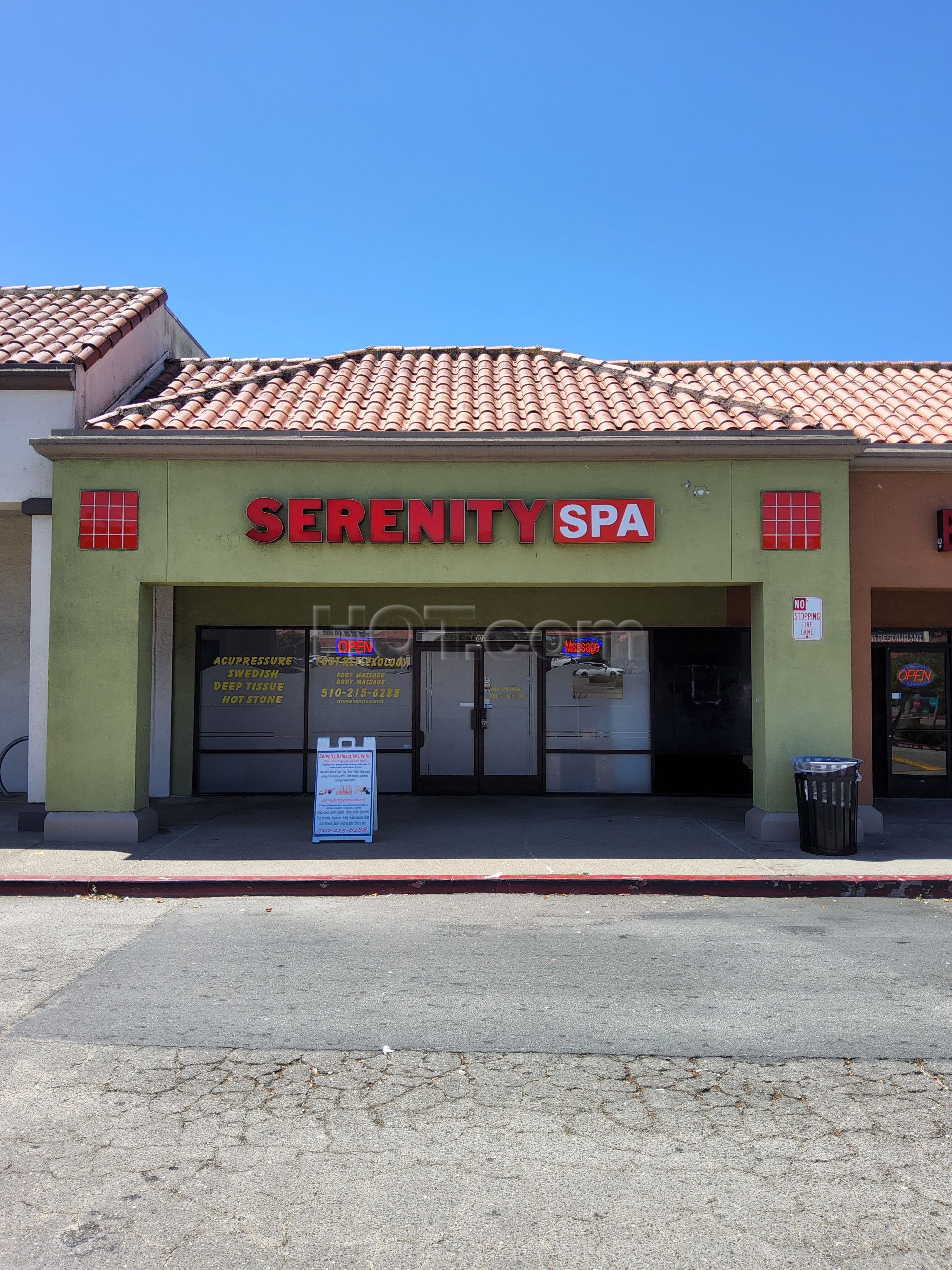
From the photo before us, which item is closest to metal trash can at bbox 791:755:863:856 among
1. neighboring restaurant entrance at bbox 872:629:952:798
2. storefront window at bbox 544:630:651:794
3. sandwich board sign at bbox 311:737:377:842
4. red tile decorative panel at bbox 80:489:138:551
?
storefront window at bbox 544:630:651:794

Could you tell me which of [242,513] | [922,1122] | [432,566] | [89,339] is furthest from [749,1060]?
[89,339]

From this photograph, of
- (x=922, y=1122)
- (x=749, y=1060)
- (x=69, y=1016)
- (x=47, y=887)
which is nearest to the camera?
(x=922, y=1122)

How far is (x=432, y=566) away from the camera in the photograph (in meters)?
10.8

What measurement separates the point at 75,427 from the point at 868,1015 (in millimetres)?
10380

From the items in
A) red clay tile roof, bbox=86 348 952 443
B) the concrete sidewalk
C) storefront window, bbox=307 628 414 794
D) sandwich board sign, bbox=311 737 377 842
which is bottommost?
the concrete sidewalk

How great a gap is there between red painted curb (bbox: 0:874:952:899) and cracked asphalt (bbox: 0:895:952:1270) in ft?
7.22

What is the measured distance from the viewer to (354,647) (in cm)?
1407

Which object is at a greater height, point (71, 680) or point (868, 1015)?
point (71, 680)

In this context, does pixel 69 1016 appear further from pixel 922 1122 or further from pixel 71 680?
pixel 71 680

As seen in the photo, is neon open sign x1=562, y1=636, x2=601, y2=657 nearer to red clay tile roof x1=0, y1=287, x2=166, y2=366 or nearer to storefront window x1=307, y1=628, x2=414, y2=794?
storefront window x1=307, y1=628, x2=414, y2=794

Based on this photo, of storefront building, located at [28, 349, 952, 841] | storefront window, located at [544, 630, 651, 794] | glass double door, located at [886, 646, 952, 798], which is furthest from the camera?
storefront window, located at [544, 630, 651, 794]

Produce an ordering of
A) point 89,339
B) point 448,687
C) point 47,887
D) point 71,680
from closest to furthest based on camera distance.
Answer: point 47,887
point 71,680
point 89,339
point 448,687

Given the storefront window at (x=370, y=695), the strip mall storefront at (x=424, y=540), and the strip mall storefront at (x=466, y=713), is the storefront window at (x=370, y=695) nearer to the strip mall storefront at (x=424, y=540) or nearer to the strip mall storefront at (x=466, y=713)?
the strip mall storefront at (x=466, y=713)

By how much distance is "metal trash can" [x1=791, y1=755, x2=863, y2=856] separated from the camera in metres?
10.0
